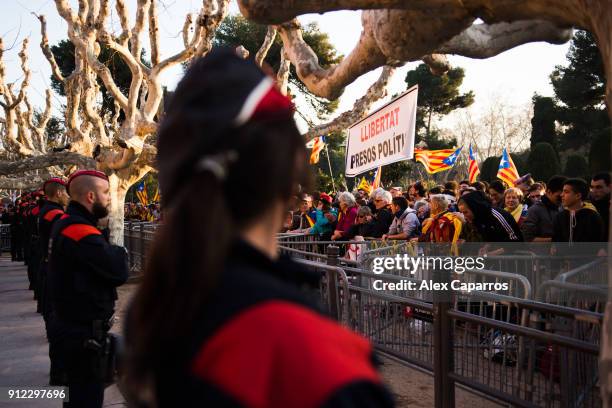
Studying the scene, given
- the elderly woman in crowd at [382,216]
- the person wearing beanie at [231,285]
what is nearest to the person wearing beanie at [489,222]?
the elderly woman in crowd at [382,216]

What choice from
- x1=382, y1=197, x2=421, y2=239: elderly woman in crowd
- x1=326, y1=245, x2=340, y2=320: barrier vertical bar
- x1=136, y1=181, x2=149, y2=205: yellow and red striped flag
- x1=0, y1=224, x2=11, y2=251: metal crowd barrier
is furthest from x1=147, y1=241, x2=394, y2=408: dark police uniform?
x1=136, y1=181, x2=149, y2=205: yellow and red striped flag

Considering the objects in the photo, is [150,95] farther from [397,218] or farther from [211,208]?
[211,208]

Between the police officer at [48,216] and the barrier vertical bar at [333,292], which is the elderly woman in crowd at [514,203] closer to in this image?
the barrier vertical bar at [333,292]

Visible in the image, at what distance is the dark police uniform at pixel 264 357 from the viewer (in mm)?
1070

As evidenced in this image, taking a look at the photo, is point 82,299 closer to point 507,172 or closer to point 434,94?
point 507,172

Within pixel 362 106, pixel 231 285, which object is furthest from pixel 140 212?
pixel 231 285

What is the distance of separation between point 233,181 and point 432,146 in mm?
51996

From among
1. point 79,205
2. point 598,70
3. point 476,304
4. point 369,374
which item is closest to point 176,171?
point 369,374

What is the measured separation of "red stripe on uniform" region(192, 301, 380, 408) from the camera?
1067mm

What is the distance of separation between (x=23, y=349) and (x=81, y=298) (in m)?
5.06

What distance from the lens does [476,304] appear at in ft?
17.0

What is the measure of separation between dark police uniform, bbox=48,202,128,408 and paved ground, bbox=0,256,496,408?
6.67 feet

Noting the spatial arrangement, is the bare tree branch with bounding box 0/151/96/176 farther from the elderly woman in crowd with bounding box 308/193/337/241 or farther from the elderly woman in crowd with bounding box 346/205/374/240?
the elderly woman in crowd with bounding box 346/205/374/240

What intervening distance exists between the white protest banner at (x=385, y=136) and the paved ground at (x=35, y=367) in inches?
77.3
